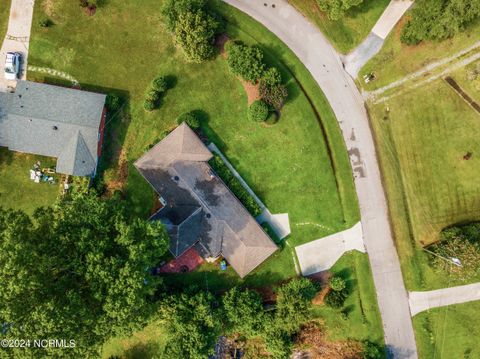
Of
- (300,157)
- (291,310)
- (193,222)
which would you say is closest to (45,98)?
(193,222)

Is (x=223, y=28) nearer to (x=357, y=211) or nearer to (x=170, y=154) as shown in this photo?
(x=170, y=154)

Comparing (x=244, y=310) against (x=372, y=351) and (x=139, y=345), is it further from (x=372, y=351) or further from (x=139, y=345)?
(x=372, y=351)

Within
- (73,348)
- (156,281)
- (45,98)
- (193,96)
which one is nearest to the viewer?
(73,348)

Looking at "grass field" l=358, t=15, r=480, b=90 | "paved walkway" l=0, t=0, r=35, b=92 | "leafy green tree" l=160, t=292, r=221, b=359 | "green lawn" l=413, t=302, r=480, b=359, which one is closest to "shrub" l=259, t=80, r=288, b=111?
"grass field" l=358, t=15, r=480, b=90

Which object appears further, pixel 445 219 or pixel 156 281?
pixel 445 219

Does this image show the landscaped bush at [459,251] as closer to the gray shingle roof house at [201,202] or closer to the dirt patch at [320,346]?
the dirt patch at [320,346]

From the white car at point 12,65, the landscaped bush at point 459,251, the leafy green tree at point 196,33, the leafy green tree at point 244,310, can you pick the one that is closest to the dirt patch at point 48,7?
the white car at point 12,65

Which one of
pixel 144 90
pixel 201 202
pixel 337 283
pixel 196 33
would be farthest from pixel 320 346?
pixel 196 33
